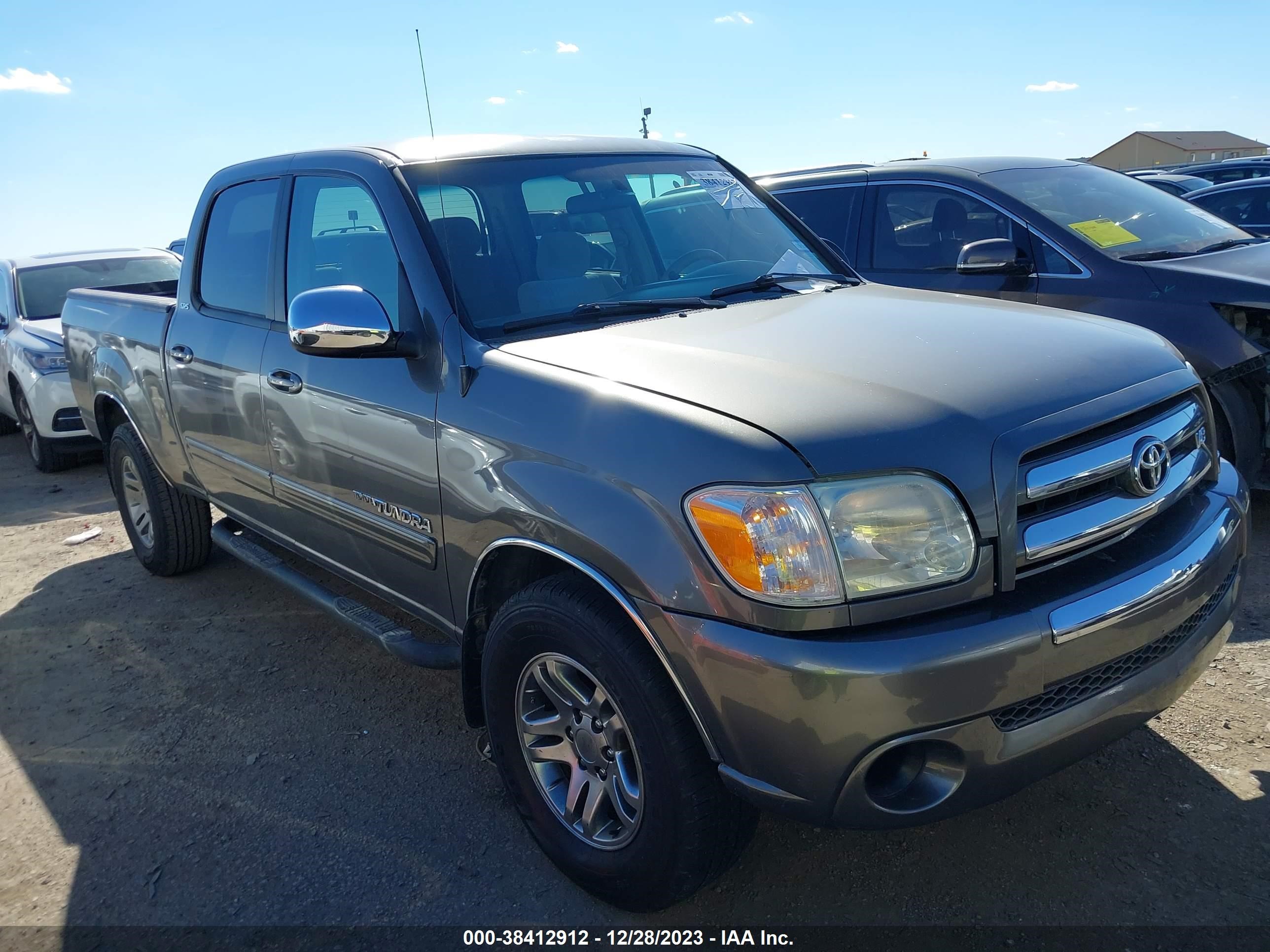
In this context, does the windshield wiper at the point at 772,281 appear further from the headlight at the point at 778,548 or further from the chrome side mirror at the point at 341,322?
the headlight at the point at 778,548

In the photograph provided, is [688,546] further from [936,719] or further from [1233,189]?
[1233,189]

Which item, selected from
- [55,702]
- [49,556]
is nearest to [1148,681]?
[55,702]

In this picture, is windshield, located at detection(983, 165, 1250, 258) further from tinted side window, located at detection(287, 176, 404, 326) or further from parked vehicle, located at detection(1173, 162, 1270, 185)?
parked vehicle, located at detection(1173, 162, 1270, 185)

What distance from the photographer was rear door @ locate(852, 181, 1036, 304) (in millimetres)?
4922

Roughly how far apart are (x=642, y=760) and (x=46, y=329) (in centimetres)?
796

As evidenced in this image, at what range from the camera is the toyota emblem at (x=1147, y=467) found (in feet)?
Result: 7.30

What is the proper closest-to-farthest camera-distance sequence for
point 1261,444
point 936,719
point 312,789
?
point 936,719 < point 312,789 < point 1261,444

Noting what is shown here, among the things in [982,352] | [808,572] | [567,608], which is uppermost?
[982,352]

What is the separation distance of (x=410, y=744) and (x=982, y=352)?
222 centimetres

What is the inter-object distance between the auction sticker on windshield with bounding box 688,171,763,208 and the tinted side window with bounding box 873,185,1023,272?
183cm

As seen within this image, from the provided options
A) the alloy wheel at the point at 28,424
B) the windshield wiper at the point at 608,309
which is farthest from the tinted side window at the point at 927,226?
the alloy wheel at the point at 28,424

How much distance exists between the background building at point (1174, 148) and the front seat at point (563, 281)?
64.9 m

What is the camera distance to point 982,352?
2.36 meters

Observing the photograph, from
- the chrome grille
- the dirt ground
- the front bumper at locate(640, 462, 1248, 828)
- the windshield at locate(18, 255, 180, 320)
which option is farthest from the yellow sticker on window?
the windshield at locate(18, 255, 180, 320)
